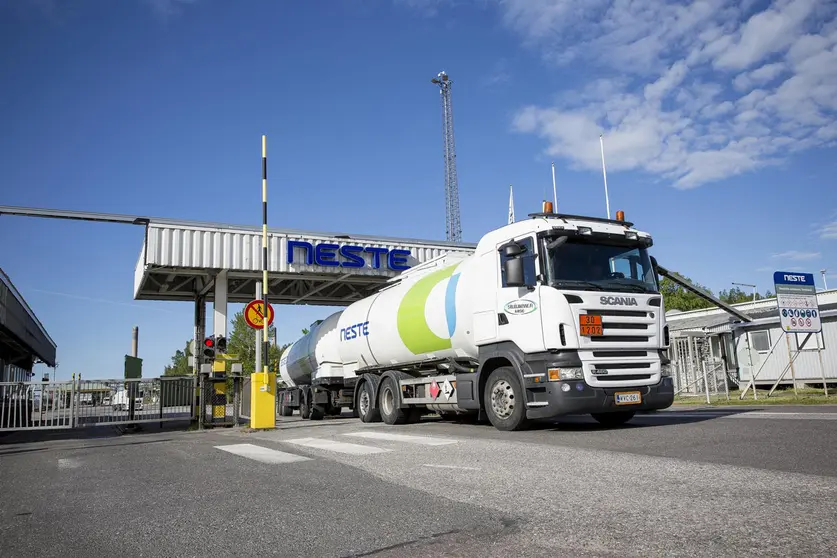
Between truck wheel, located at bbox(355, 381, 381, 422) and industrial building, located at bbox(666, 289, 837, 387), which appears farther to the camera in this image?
industrial building, located at bbox(666, 289, 837, 387)

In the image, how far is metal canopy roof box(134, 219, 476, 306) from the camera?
64.3 feet

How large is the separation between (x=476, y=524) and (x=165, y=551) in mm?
2029

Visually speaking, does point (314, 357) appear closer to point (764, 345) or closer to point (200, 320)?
point (200, 320)

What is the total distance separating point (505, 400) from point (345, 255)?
12.1 meters

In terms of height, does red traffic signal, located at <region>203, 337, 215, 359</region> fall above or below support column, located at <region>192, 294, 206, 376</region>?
below

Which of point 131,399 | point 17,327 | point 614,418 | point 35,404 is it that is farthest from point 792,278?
point 17,327

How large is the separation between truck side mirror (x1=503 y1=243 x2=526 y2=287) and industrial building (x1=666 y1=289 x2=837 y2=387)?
57.2 feet

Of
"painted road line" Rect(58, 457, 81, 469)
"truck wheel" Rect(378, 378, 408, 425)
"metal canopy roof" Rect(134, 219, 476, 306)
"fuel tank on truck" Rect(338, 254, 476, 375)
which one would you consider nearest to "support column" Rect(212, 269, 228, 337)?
"metal canopy roof" Rect(134, 219, 476, 306)

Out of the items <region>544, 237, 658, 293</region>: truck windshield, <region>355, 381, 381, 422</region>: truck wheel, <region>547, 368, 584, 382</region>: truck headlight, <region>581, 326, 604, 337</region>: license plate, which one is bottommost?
<region>355, 381, 381, 422</region>: truck wheel

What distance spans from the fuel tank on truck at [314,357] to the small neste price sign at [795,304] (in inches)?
529

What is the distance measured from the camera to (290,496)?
18.7 feet

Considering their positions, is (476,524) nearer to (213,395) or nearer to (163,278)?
(213,395)

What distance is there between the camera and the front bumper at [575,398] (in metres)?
9.91

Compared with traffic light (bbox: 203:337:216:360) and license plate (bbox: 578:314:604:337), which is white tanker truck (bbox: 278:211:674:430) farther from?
traffic light (bbox: 203:337:216:360)
